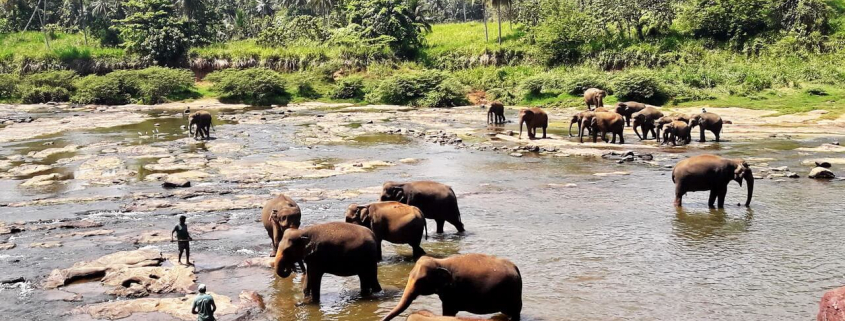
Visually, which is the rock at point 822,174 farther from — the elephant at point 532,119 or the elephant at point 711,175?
the elephant at point 532,119

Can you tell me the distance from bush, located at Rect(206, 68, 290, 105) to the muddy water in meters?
34.0

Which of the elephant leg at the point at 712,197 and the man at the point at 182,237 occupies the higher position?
the man at the point at 182,237

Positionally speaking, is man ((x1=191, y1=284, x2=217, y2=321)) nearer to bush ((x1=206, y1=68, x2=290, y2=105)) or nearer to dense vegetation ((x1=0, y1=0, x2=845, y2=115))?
dense vegetation ((x1=0, y1=0, x2=845, y2=115))

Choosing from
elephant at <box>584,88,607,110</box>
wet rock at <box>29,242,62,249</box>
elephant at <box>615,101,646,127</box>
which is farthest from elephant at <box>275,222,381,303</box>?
elephant at <box>584,88,607,110</box>

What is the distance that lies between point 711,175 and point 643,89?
1064 inches

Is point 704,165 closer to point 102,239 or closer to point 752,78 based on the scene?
point 102,239

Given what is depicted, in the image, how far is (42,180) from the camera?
23.1 m

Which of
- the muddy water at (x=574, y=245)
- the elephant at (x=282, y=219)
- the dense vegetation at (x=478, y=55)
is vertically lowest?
the muddy water at (x=574, y=245)

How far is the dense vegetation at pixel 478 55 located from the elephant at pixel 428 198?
28.0m

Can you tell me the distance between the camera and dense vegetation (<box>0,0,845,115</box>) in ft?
148

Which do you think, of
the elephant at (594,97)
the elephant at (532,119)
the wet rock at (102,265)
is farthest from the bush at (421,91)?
the wet rock at (102,265)

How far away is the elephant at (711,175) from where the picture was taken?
658 inches

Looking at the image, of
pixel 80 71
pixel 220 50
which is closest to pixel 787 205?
pixel 220 50

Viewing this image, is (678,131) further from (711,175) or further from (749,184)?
(711,175)
